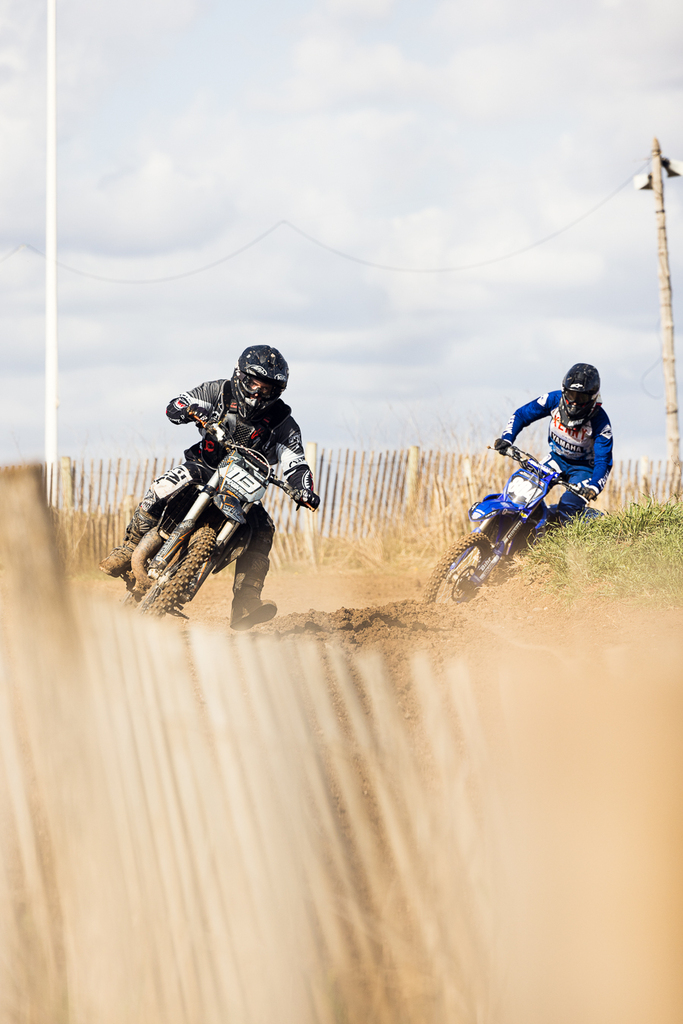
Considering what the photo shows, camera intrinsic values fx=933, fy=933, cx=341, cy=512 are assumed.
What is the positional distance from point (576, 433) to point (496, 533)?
1179mm

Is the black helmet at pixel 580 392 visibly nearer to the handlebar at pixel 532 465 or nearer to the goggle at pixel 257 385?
the handlebar at pixel 532 465

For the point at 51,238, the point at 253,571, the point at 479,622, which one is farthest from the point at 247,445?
the point at 51,238

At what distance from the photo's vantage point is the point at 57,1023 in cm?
147

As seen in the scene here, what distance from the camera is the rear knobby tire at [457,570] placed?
6.62 m

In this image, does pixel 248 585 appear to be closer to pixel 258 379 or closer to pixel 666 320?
pixel 258 379

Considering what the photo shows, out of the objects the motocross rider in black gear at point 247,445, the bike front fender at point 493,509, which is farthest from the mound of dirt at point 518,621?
the bike front fender at point 493,509

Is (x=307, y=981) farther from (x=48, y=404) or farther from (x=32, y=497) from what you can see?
(x=48, y=404)

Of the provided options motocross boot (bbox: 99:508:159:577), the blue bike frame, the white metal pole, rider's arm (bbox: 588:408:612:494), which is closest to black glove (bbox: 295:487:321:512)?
motocross boot (bbox: 99:508:159:577)

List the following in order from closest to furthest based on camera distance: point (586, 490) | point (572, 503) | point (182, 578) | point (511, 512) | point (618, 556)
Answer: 1. point (182, 578)
2. point (618, 556)
3. point (511, 512)
4. point (586, 490)
5. point (572, 503)

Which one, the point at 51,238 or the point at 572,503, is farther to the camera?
the point at 51,238

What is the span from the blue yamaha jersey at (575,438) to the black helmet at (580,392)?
0.09 metres

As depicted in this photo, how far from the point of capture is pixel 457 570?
6.70m

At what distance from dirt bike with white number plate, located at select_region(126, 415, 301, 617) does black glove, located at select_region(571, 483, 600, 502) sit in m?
2.42

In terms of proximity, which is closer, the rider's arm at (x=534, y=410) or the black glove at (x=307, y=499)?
the black glove at (x=307, y=499)
